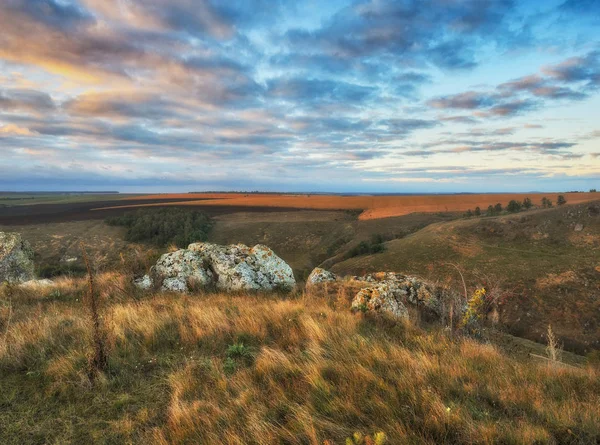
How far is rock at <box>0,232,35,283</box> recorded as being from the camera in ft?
46.1

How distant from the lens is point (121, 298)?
9.52m

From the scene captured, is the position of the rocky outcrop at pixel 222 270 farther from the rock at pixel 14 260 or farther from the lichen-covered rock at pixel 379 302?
the rock at pixel 14 260

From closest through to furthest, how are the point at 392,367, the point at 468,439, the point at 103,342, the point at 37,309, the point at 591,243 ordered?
the point at 468,439 → the point at 392,367 → the point at 103,342 → the point at 37,309 → the point at 591,243

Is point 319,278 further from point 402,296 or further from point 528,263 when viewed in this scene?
point 528,263

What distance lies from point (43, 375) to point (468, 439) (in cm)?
608

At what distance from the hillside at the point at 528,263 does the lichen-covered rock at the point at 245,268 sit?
11874mm

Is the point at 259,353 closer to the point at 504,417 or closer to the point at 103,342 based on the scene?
the point at 103,342

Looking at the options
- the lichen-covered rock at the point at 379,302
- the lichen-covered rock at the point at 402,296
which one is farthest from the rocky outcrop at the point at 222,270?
the lichen-covered rock at the point at 402,296

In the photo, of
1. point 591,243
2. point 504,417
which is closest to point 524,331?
point 591,243

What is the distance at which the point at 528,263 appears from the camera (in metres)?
28.7

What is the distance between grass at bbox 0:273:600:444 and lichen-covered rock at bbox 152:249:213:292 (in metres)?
4.28

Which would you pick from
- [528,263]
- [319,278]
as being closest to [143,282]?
[319,278]

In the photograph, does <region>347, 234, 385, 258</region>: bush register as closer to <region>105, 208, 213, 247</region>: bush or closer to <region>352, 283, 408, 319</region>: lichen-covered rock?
<region>105, 208, 213, 247</region>: bush

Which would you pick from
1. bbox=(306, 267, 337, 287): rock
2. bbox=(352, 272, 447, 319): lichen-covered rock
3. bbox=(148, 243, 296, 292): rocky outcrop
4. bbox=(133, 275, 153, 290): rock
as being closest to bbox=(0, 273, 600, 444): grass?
bbox=(352, 272, 447, 319): lichen-covered rock
